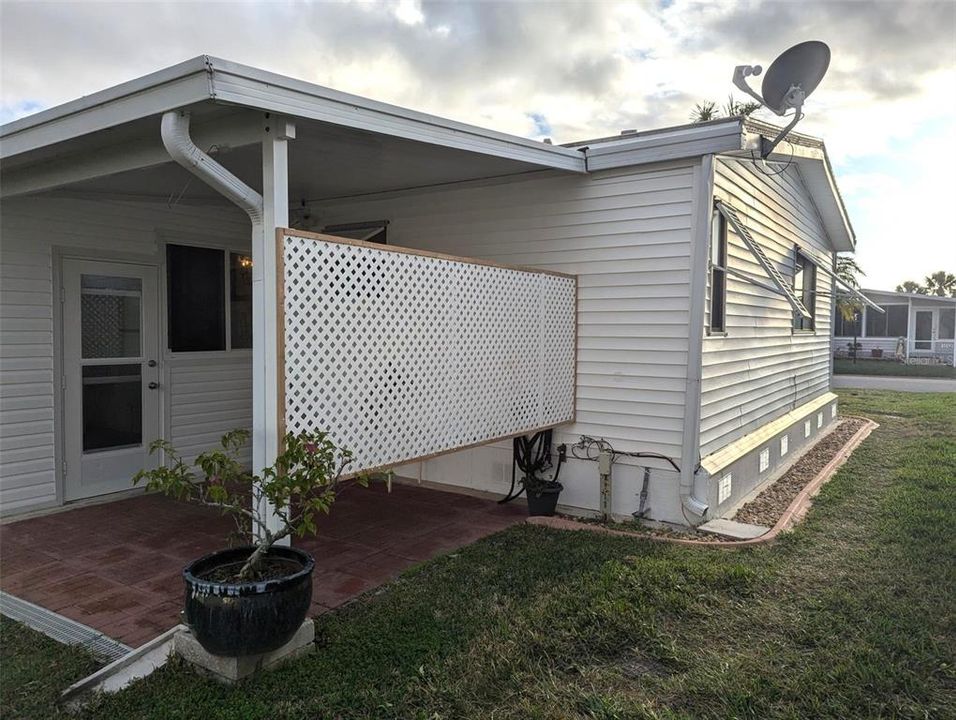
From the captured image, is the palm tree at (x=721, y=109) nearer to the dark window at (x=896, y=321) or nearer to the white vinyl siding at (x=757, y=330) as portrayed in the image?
the white vinyl siding at (x=757, y=330)

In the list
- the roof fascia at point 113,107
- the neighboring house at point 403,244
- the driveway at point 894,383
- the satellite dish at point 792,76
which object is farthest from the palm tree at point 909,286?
the roof fascia at point 113,107

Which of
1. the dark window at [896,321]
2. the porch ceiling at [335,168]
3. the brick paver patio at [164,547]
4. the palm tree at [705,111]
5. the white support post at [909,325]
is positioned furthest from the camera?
the dark window at [896,321]

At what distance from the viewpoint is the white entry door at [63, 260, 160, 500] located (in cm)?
577

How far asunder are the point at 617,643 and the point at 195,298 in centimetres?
538

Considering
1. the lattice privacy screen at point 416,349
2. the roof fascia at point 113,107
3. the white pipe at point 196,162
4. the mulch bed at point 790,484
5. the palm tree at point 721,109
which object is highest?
the palm tree at point 721,109

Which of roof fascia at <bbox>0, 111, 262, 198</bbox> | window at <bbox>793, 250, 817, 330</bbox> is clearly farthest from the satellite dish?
window at <bbox>793, 250, 817, 330</bbox>

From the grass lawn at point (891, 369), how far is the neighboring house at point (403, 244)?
1876cm

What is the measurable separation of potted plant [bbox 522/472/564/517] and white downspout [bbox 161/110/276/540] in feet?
8.98

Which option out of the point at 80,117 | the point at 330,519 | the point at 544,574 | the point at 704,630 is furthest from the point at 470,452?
the point at 80,117

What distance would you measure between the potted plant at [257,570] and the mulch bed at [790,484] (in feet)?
13.6

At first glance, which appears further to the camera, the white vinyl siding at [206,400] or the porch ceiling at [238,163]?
the white vinyl siding at [206,400]

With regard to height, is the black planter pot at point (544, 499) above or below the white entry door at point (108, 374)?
below

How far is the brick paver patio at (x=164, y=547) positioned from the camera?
381cm

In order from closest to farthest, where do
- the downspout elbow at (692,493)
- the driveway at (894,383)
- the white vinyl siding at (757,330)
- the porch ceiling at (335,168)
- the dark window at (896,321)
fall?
the porch ceiling at (335,168) → the downspout elbow at (692,493) → the white vinyl siding at (757,330) → the driveway at (894,383) → the dark window at (896,321)
